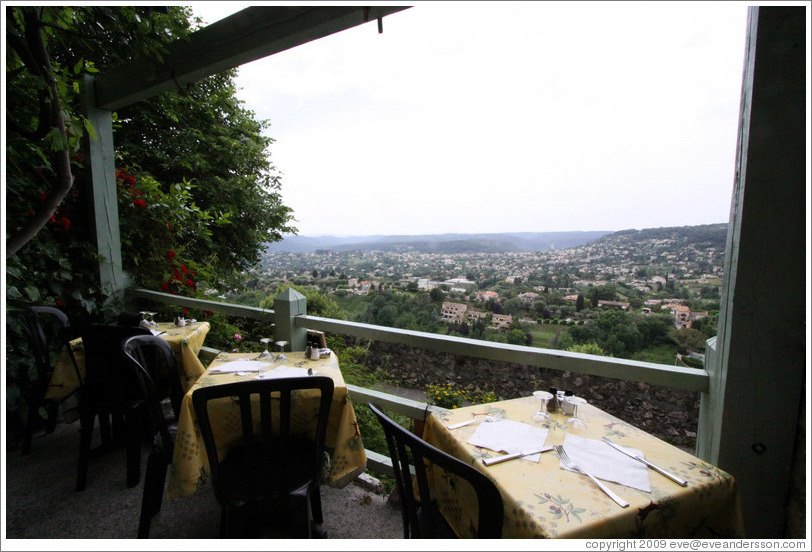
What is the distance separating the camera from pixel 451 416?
1.38 meters

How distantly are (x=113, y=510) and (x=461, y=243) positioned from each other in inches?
140

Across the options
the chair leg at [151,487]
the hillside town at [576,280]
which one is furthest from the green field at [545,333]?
the chair leg at [151,487]

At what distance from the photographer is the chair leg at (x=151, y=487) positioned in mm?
1641

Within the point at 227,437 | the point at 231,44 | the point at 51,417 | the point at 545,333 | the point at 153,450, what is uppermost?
the point at 231,44

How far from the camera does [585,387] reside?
1834 mm

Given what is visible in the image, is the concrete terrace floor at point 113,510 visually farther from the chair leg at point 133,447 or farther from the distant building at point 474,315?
the distant building at point 474,315

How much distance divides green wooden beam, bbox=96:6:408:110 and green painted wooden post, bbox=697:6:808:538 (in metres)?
1.53

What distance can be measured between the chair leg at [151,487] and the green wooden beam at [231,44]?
92.7 inches

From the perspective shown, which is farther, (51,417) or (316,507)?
(51,417)

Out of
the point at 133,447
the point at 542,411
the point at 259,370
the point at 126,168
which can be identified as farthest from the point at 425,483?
the point at 126,168

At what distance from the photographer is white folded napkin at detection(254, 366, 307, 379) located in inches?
69.8

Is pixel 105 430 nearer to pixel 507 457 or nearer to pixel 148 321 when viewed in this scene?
pixel 148 321

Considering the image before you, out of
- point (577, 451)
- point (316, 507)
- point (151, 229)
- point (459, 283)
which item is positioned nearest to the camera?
point (577, 451)

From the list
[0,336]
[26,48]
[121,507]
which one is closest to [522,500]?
[0,336]
